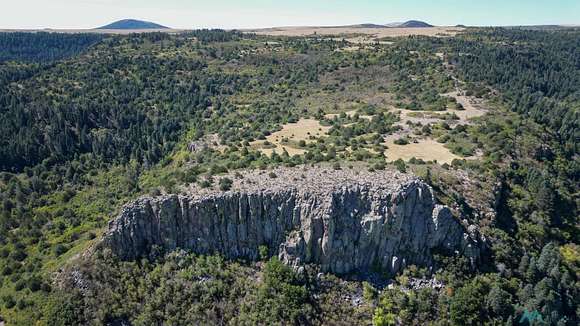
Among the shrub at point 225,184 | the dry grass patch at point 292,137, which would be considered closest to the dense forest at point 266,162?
the dry grass patch at point 292,137

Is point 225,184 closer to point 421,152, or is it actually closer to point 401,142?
point 421,152

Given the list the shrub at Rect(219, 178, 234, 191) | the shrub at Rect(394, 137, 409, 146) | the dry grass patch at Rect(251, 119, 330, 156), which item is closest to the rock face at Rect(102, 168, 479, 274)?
the shrub at Rect(219, 178, 234, 191)

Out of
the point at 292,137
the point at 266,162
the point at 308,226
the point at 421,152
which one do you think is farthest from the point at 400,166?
the point at 292,137

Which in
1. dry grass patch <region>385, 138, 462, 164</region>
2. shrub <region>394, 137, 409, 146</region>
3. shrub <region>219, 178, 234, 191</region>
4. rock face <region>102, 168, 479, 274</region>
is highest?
shrub <region>394, 137, 409, 146</region>

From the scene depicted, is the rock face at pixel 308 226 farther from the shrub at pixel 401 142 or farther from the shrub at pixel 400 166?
the shrub at pixel 401 142

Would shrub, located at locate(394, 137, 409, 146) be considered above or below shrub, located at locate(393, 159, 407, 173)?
above

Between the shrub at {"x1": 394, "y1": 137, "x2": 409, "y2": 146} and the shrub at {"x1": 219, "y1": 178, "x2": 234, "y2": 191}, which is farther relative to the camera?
the shrub at {"x1": 394, "y1": 137, "x2": 409, "y2": 146}

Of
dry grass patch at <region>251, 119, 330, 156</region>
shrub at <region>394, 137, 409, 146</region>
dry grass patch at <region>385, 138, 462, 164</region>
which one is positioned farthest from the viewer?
shrub at <region>394, 137, 409, 146</region>

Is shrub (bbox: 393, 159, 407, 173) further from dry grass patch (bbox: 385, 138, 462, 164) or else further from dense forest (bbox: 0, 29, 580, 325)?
dry grass patch (bbox: 385, 138, 462, 164)
